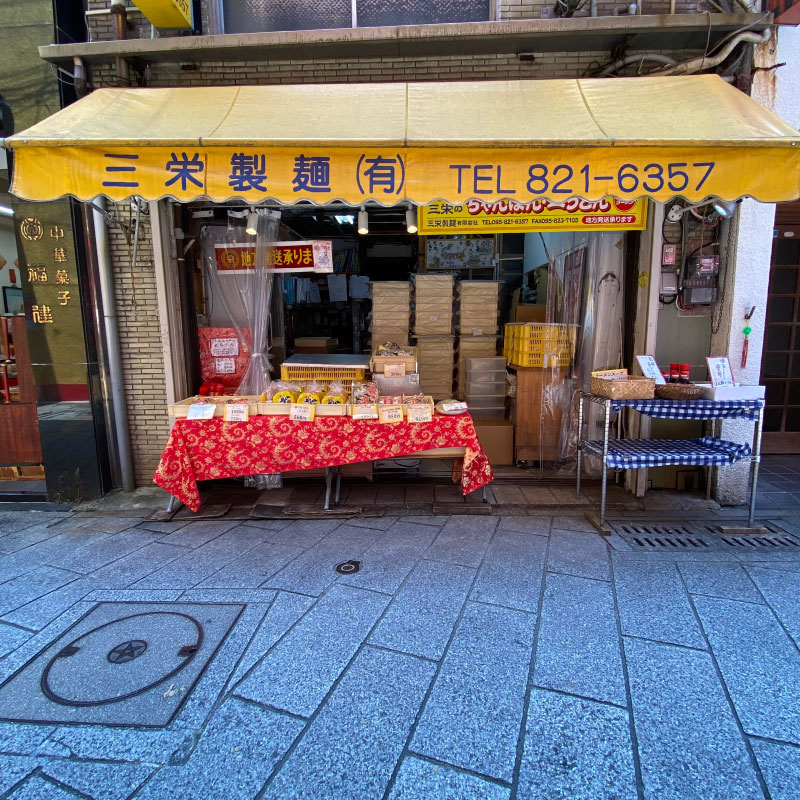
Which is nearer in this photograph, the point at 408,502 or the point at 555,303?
the point at 408,502

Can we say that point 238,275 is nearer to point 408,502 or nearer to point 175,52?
point 175,52

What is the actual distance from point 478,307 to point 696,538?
13.1 ft

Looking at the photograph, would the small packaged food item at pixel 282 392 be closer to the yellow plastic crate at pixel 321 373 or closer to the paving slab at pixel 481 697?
the yellow plastic crate at pixel 321 373

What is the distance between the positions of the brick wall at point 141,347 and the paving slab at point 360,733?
4.28 metres

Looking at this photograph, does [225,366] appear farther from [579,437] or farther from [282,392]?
[579,437]

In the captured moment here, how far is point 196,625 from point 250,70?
5.70 metres

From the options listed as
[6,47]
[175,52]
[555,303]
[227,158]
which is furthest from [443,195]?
[6,47]

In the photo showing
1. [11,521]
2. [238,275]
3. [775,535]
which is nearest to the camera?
[775,535]

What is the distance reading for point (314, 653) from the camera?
112 inches

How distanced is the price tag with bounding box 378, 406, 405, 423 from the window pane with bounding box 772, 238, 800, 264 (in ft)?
18.1

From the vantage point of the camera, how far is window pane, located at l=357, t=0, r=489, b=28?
17.5 feet

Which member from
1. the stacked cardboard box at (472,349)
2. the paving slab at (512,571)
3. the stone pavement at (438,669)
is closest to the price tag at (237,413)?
the stone pavement at (438,669)

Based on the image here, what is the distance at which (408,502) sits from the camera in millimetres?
5215

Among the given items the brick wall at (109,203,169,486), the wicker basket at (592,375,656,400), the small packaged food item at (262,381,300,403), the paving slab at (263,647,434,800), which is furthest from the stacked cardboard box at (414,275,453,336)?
the paving slab at (263,647,434,800)
